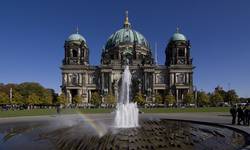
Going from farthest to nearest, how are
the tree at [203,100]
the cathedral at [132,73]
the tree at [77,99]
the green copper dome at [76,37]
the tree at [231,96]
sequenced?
1. the tree at [231,96]
2. the green copper dome at [76,37]
3. the cathedral at [132,73]
4. the tree at [77,99]
5. the tree at [203,100]

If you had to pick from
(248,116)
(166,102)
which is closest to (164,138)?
(248,116)

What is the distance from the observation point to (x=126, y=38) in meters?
126

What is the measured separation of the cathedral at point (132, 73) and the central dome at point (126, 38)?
7.52 metres

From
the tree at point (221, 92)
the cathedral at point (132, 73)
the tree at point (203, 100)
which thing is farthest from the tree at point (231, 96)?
the tree at point (203, 100)

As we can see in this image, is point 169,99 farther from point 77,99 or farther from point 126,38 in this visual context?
point 126,38

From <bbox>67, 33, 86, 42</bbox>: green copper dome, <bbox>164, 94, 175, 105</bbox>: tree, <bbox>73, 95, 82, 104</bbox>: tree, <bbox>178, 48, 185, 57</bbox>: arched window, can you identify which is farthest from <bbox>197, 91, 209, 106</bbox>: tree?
<bbox>67, 33, 86, 42</bbox>: green copper dome

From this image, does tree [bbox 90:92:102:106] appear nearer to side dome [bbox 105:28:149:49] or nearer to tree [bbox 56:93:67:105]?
tree [bbox 56:93:67:105]

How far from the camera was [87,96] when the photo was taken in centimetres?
11288

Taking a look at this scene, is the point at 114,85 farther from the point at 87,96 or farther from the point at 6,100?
the point at 6,100

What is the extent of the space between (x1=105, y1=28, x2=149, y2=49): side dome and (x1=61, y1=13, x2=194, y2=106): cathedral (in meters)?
7.74

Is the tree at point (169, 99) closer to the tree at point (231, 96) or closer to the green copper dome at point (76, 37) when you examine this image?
the tree at point (231, 96)

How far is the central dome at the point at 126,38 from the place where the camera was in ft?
410

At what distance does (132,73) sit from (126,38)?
18.0m

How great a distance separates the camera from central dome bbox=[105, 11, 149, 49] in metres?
125
